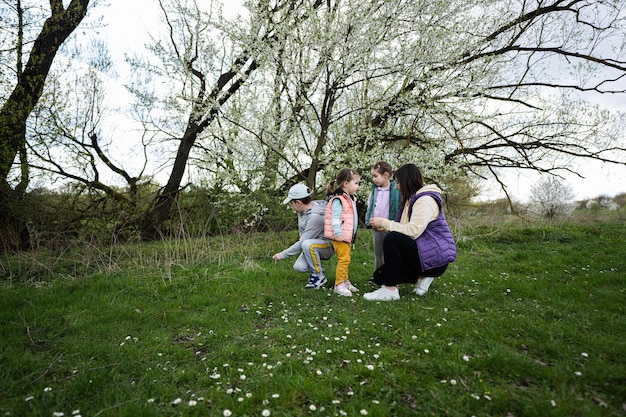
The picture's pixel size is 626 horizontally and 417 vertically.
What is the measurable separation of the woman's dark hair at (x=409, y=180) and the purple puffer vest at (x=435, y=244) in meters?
0.12

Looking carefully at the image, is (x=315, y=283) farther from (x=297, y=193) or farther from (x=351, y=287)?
(x=297, y=193)

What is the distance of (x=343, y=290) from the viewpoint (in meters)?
4.66

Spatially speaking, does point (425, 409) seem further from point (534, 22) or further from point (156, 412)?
point (534, 22)

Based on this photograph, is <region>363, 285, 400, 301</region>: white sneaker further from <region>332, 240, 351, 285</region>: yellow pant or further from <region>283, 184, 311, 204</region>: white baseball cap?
<region>283, 184, 311, 204</region>: white baseball cap

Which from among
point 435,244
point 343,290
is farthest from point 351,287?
point 435,244

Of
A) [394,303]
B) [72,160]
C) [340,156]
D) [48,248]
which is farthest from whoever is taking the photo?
[72,160]

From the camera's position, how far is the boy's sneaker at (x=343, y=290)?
461 centimetres

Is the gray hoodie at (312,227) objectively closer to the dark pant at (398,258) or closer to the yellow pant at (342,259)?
the yellow pant at (342,259)

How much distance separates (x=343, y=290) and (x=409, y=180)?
1.66 metres

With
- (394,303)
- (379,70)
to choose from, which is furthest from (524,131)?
(394,303)

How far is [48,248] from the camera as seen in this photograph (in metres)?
7.13

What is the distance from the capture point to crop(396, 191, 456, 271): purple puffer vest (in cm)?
435

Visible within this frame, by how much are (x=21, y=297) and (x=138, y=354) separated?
247cm

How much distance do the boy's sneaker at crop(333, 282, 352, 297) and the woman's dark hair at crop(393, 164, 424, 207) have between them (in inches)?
55.2
